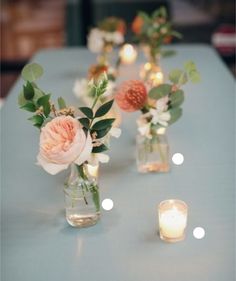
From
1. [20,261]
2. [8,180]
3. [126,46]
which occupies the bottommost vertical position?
[20,261]

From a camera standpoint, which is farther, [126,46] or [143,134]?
[126,46]

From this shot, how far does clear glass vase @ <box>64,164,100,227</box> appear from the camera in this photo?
3.68 feet

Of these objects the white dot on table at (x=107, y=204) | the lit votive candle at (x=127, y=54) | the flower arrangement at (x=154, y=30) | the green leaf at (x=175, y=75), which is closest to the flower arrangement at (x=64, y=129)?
the white dot on table at (x=107, y=204)

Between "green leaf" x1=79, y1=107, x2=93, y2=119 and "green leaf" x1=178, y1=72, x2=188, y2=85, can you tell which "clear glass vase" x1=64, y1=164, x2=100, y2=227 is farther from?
"green leaf" x1=178, y1=72, x2=188, y2=85

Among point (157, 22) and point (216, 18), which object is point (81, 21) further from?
point (157, 22)

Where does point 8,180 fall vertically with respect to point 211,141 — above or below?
below

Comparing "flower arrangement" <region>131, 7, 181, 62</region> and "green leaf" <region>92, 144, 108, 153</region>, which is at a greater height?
"flower arrangement" <region>131, 7, 181, 62</region>

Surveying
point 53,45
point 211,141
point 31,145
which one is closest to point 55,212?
point 31,145

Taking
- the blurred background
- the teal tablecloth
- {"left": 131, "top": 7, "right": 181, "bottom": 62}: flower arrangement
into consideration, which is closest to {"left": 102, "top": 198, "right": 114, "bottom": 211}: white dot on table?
the teal tablecloth

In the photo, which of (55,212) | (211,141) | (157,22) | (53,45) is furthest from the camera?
(53,45)

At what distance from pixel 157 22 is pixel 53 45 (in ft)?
8.49

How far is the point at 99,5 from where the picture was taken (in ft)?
13.1

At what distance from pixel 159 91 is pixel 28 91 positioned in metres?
0.36

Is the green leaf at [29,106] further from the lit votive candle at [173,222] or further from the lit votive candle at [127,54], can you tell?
the lit votive candle at [127,54]
